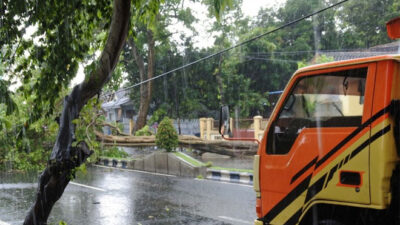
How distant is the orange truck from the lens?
3.32 m

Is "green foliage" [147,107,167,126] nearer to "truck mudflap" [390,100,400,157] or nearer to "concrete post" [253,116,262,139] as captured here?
"concrete post" [253,116,262,139]

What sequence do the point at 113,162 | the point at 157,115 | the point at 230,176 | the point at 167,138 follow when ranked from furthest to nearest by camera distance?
the point at 157,115 → the point at 113,162 → the point at 167,138 → the point at 230,176

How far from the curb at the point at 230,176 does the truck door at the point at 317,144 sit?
25.1ft

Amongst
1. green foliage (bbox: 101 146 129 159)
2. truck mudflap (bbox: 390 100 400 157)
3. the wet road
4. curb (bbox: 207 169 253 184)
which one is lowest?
the wet road

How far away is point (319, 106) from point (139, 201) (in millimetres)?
6278

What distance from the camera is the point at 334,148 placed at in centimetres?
357

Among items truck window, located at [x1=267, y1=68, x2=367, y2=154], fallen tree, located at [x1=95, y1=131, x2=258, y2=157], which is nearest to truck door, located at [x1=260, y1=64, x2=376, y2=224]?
truck window, located at [x1=267, y1=68, x2=367, y2=154]

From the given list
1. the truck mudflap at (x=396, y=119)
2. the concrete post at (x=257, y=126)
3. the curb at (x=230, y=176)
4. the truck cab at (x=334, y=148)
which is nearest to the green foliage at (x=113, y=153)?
the curb at (x=230, y=176)

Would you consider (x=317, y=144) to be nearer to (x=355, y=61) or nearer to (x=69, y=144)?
(x=355, y=61)

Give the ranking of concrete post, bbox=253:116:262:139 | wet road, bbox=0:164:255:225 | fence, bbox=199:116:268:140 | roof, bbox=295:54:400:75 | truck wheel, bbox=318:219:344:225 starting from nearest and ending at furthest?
1. roof, bbox=295:54:400:75
2. truck wheel, bbox=318:219:344:225
3. wet road, bbox=0:164:255:225
4. concrete post, bbox=253:116:262:139
5. fence, bbox=199:116:268:140

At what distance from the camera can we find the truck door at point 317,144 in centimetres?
347

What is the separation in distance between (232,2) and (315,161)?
1.65 meters

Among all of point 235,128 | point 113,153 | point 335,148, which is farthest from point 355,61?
point 235,128

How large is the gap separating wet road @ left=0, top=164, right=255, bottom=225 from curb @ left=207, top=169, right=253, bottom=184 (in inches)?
23.2
